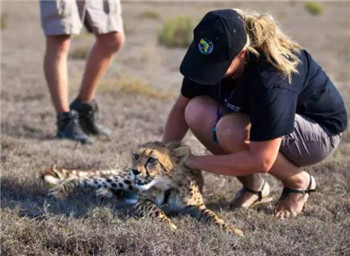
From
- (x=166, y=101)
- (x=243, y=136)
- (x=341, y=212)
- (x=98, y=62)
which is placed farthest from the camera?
(x=166, y=101)

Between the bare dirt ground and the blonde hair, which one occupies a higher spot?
the blonde hair

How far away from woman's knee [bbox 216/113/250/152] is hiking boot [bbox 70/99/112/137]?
2750 mm

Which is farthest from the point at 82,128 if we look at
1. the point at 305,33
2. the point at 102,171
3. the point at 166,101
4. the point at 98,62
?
the point at 305,33

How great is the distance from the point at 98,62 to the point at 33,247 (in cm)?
324

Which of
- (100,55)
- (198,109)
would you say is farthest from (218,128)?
(100,55)

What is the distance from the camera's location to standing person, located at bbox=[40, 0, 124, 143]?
5.89 metres

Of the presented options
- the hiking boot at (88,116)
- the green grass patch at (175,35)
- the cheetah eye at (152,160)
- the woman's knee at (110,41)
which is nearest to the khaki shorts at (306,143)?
the cheetah eye at (152,160)

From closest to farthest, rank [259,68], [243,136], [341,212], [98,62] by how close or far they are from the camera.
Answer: [259,68] < [243,136] < [341,212] < [98,62]

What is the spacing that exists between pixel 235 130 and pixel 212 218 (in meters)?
0.57

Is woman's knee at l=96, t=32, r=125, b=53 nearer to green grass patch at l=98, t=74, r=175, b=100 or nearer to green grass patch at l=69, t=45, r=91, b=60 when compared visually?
green grass patch at l=98, t=74, r=175, b=100

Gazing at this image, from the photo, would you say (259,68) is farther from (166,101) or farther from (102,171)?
(166,101)

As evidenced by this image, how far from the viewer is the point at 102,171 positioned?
16.1ft

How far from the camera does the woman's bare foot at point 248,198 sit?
4422mm

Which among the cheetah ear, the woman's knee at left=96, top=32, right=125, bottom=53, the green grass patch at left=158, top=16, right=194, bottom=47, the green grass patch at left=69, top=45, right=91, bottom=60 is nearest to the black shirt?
the cheetah ear
